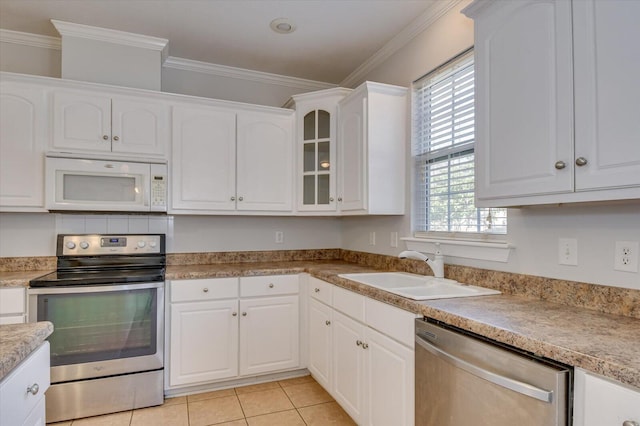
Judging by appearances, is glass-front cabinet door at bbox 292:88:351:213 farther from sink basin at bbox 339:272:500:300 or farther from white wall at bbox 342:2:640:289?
sink basin at bbox 339:272:500:300

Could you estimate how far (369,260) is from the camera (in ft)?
10.0

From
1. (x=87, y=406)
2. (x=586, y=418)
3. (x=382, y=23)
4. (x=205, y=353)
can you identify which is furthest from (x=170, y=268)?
(x=586, y=418)

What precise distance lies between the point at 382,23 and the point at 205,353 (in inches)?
103

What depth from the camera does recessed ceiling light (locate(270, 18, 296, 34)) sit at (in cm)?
256

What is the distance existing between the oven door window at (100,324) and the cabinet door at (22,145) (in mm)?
702

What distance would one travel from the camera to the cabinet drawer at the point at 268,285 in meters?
2.74

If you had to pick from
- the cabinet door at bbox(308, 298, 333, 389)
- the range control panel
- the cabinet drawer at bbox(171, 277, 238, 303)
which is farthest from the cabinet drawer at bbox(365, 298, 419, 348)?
the range control panel

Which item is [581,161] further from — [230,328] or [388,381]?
[230,328]

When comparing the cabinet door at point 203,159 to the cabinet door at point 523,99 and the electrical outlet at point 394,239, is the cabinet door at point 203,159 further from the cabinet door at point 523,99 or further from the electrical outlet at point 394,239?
the cabinet door at point 523,99

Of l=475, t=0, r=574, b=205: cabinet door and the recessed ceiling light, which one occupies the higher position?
the recessed ceiling light

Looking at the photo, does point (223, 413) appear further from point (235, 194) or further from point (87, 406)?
point (235, 194)

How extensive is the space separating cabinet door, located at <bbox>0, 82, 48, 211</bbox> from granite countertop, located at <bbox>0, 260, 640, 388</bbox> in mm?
2272

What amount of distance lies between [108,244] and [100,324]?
637 mm


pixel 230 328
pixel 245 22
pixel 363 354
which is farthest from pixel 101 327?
pixel 245 22
